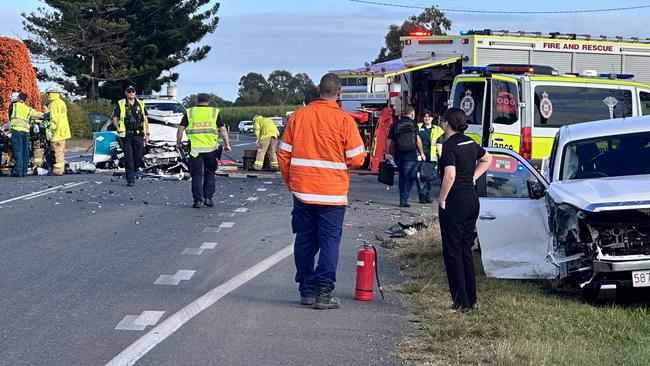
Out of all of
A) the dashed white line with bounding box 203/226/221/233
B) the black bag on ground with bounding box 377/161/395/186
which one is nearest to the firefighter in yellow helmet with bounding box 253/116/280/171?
the dashed white line with bounding box 203/226/221/233

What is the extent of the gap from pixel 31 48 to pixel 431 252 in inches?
1873

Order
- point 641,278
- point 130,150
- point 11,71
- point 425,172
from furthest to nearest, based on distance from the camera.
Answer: point 11,71 < point 130,150 < point 425,172 < point 641,278

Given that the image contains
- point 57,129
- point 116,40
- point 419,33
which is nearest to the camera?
Result: point 57,129

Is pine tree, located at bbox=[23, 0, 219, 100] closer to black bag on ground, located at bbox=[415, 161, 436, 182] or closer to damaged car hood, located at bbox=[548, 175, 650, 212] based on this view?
black bag on ground, located at bbox=[415, 161, 436, 182]

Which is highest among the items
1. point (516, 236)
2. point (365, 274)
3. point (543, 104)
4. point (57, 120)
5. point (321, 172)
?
Result: point (543, 104)

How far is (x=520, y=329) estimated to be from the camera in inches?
318

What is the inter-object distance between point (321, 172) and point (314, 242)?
65 centimetres

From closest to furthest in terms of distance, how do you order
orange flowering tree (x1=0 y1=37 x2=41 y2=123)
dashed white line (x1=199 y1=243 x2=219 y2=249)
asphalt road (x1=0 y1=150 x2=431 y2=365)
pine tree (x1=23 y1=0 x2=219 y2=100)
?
asphalt road (x1=0 y1=150 x2=431 y2=365) → dashed white line (x1=199 y1=243 x2=219 y2=249) → orange flowering tree (x1=0 y1=37 x2=41 y2=123) → pine tree (x1=23 y1=0 x2=219 y2=100)

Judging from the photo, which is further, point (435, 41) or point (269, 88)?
point (269, 88)

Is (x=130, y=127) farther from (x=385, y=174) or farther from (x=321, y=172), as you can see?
(x=321, y=172)

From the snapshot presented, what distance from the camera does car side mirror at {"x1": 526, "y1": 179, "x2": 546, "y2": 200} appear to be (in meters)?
10.5

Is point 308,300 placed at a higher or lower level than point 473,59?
lower

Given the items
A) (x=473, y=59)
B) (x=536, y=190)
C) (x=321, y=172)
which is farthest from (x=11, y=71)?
(x=321, y=172)

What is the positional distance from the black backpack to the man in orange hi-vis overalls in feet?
31.5
